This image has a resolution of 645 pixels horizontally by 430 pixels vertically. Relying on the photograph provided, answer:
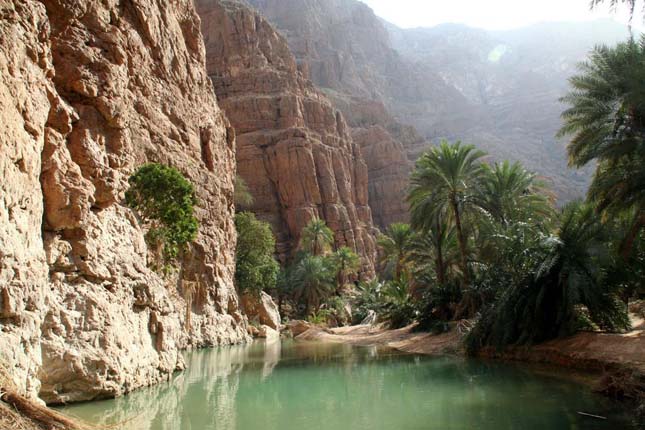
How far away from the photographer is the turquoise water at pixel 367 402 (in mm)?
7891

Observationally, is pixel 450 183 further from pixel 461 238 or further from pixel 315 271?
pixel 315 271

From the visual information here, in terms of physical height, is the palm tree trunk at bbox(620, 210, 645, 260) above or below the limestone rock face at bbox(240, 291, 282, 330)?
above

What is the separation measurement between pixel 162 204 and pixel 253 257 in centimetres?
2013

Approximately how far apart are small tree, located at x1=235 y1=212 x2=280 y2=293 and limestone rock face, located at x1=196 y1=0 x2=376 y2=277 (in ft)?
57.7

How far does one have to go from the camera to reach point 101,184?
36.3ft

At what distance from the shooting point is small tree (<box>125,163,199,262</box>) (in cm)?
2005

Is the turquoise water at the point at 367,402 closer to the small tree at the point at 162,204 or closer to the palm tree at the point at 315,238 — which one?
the small tree at the point at 162,204

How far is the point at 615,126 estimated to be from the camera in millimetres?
15320

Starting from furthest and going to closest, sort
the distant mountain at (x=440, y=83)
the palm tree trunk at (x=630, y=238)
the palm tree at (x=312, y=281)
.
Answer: the distant mountain at (x=440, y=83) → the palm tree at (x=312, y=281) → the palm tree trunk at (x=630, y=238)

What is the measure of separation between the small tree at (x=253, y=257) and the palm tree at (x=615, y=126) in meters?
25.7

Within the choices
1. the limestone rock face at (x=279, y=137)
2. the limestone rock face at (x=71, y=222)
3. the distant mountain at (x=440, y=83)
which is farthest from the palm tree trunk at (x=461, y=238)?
the distant mountain at (x=440, y=83)

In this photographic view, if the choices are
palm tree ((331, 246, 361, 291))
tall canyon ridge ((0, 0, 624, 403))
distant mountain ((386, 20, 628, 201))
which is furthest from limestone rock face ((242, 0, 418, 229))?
palm tree ((331, 246, 361, 291))

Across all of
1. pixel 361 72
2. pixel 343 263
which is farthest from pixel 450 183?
pixel 361 72

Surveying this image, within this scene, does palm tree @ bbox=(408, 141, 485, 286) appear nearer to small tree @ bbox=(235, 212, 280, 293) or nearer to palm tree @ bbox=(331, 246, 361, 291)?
small tree @ bbox=(235, 212, 280, 293)
